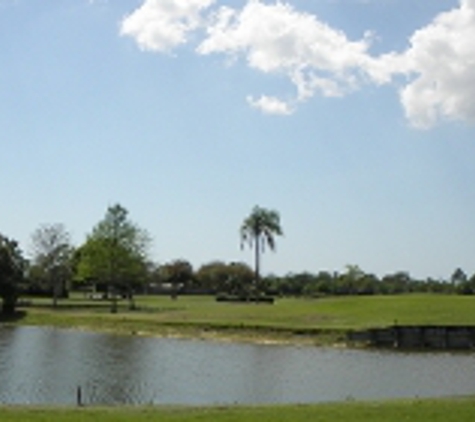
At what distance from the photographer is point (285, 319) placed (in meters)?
80.1

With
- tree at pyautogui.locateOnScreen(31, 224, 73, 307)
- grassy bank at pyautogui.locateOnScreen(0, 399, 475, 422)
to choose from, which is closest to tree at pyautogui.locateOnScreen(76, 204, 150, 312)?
tree at pyautogui.locateOnScreen(31, 224, 73, 307)

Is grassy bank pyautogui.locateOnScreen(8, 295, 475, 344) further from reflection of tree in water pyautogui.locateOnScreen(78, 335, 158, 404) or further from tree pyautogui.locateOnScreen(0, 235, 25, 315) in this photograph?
reflection of tree in water pyautogui.locateOnScreen(78, 335, 158, 404)

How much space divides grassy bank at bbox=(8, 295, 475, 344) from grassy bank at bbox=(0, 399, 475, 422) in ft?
126

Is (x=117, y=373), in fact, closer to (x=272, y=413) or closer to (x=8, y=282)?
(x=272, y=413)

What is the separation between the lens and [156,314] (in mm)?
90938

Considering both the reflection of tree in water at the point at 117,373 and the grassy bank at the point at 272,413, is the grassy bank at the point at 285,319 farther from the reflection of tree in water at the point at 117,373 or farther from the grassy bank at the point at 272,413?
the grassy bank at the point at 272,413

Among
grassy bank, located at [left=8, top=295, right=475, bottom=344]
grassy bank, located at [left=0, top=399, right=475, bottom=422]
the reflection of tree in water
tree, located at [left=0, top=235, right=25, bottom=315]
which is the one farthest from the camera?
tree, located at [left=0, top=235, right=25, bottom=315]

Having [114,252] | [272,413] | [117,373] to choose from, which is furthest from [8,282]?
[272,413]

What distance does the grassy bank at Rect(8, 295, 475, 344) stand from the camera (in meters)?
70.6

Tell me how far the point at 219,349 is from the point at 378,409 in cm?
3456

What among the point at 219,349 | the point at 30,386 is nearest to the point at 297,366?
the point at 219,349

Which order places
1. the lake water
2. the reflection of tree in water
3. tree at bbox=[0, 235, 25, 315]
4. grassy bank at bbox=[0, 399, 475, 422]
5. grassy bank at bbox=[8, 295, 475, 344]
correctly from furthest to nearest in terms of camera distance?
tree at bbox=[0, 235, 25, 315] < grassy bank at bbox=[8, 295, 475, 344] < the lake water < the reflection of tree in water < grassy bank at bbox=[0, 399, 475, 422]

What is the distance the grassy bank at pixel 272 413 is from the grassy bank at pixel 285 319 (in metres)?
38.3

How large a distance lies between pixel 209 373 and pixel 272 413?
19.6 m
